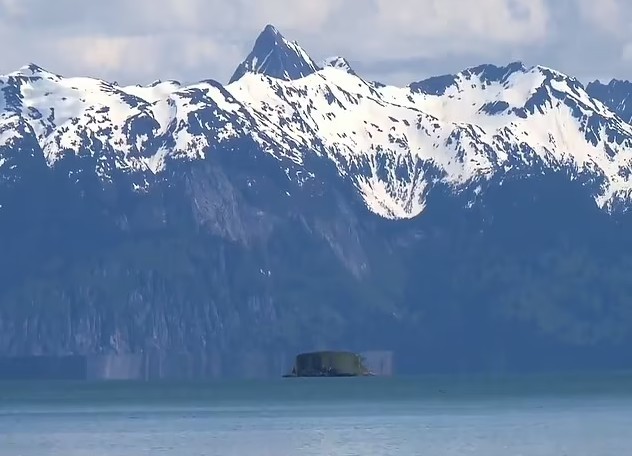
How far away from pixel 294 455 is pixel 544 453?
19.4 m

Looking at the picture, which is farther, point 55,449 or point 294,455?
point 55,449

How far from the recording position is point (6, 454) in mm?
189125

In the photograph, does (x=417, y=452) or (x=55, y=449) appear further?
(x=55, y=449)

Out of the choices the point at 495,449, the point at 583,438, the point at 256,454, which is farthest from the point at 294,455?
the point at 583,438

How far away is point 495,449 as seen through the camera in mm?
185250

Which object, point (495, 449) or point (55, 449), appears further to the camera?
point (55, 449)

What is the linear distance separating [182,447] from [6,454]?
15.6m

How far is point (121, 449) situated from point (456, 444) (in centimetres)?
2718

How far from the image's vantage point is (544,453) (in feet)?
586

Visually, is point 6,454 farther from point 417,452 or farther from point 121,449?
point 417,452

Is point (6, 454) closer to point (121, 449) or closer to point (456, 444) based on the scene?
point (121, 449)

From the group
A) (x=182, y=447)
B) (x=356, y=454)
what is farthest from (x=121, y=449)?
(x=356, y=454)

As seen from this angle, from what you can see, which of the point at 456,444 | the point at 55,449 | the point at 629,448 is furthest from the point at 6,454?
the point at 629,448

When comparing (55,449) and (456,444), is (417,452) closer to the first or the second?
(456,444)
